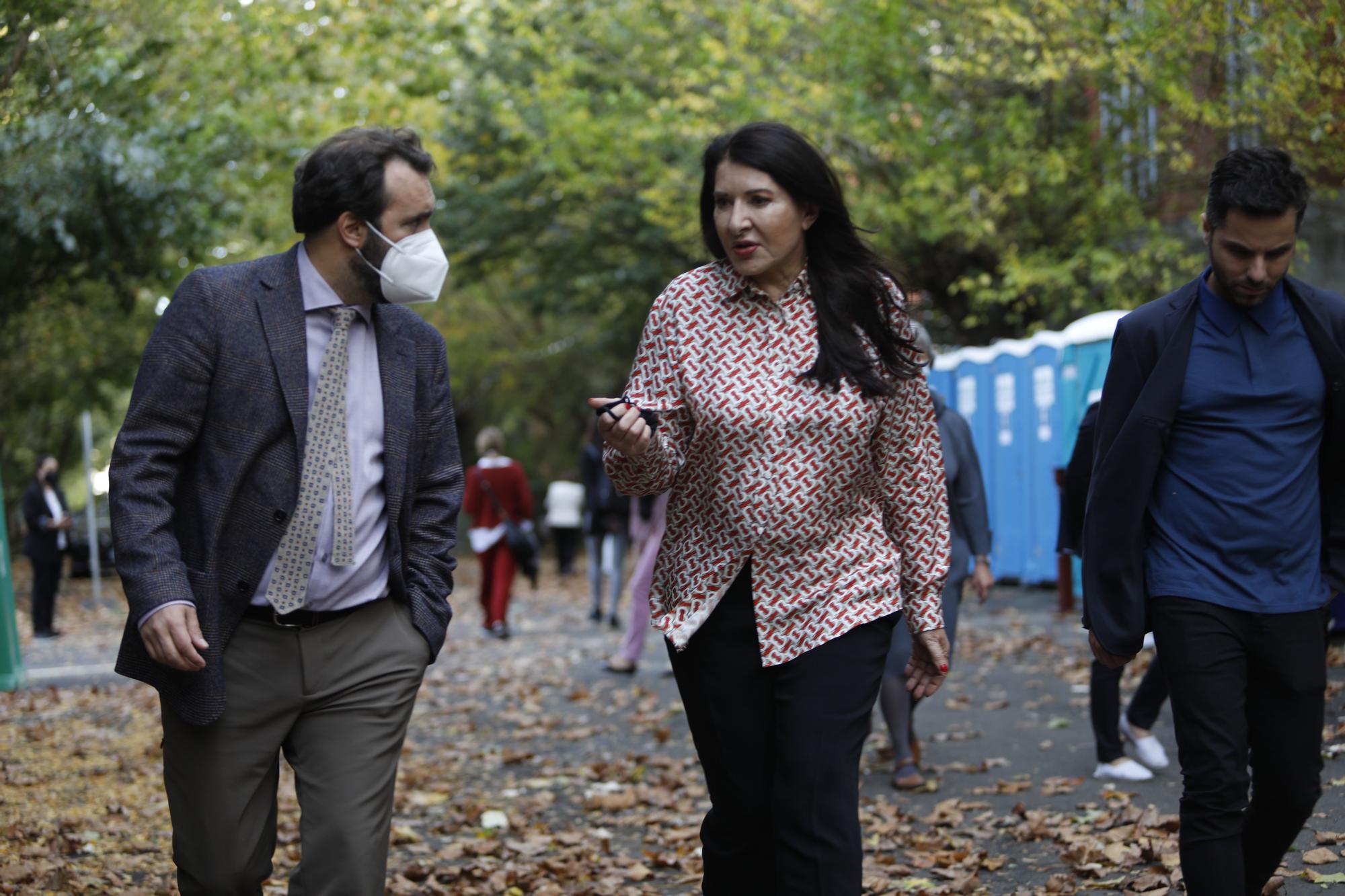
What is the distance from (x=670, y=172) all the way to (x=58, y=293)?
909cm

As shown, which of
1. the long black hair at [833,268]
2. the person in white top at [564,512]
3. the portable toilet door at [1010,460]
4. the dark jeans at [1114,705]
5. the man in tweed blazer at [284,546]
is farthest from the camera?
the person in white top at [564,512]

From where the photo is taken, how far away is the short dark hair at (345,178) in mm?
3654

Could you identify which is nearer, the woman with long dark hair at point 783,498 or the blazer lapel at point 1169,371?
the woman with long dark hair at point 783,498

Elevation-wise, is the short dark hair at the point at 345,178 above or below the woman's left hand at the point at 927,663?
above

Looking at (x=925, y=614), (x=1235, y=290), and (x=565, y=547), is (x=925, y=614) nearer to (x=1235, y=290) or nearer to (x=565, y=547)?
(x=1235, y=290)

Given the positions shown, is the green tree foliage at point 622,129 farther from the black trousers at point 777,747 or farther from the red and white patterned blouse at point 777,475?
the black trousers at point 777,747

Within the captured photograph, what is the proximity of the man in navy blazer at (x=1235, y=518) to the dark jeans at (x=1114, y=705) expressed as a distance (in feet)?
9.57

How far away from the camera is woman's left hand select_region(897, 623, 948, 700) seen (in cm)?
369

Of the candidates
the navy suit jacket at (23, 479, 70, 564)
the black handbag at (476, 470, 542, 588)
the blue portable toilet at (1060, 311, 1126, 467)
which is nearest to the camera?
the blue portable toilet at (1060, 311, 1126, 467)

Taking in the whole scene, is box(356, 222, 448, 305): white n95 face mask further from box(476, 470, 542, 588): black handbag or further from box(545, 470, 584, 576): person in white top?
box(545, 470, 584, 576): person in white top

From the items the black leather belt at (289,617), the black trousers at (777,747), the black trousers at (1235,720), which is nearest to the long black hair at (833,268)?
the black trousers at (777,747)

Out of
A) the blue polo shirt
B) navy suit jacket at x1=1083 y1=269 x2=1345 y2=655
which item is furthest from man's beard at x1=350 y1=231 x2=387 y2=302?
the blue polo shirt

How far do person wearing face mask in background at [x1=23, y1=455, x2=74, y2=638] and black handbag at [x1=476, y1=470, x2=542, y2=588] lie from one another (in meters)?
6.21

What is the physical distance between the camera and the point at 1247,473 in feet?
12.6
